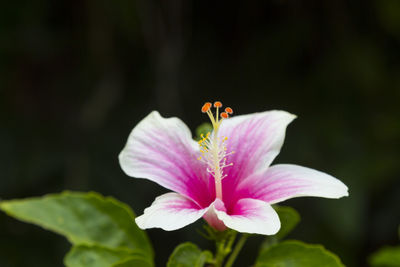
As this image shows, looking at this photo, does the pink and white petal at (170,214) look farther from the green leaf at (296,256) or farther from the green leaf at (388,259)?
the green leaf at (388,259)

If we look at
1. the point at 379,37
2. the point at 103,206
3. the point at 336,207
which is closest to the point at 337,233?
the point at 336,207

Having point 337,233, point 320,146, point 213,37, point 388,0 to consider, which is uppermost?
point 388,0

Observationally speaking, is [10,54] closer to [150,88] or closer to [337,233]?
[150,88]

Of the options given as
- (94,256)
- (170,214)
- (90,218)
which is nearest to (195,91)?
(90,218)

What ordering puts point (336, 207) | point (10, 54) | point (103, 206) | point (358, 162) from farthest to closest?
point (10, 54)
point (358, 162)
point (336, 207)
point (103, 206)

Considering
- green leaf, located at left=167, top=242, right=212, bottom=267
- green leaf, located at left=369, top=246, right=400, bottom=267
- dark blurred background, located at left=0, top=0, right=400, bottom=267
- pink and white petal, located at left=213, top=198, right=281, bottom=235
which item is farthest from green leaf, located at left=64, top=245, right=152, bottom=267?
dark blurred background, located at left=0, top=0, right=400, bottom=267

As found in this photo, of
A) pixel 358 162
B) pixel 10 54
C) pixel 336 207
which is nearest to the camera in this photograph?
pixel 336 207
